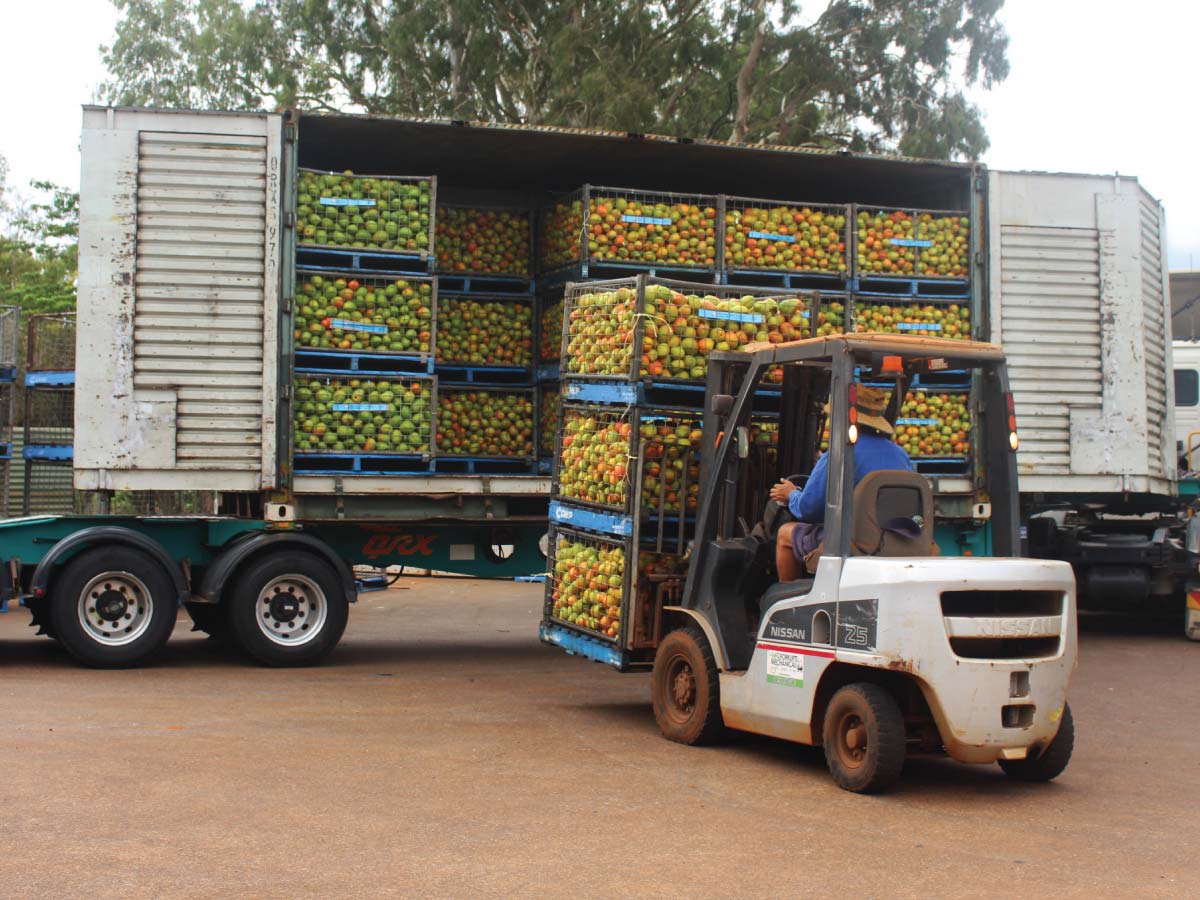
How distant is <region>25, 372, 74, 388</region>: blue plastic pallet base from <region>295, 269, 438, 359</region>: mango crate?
110 inches

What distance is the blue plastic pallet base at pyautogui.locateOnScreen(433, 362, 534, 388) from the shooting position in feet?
45.5

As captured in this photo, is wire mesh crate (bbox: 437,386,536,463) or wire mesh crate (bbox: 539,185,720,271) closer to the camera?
wire mesh crate (bbox: 539,185,720,271)

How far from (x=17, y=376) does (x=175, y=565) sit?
28.4 ft

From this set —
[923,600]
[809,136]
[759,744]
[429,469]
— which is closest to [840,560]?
[923,600]

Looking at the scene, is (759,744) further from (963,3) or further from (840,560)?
(963,3)

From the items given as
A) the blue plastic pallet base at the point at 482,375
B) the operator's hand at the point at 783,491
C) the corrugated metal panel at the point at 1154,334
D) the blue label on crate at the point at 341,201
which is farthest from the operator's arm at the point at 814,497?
the corrugated metal panel at the point at 1154,334

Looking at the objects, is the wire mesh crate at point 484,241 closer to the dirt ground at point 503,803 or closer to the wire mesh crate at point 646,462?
the dirt ground at point 503,803

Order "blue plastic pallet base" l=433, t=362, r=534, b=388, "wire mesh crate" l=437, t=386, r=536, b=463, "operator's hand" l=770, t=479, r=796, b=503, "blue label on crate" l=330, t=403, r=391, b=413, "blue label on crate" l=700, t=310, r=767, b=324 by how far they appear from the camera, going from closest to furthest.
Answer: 1. "operator's hand" l=770, t=479, r=796, b=503
2. "blue label on crate" l=700, t=310, r=767, b=324
3. "blue label on crate" l=330, t=403, r=391, b=413
4. "wire mesh crate" l=437, t=386, r=536, b=463
5. "blue plastic pallet base" l=433, t=362, r=534, b=388

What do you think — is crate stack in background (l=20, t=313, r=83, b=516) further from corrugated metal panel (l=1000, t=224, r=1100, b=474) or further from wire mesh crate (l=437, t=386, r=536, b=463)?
corrugated metal panel (l=1000, t=224, r=1100, b=474)

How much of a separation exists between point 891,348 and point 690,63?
23798 millimetres

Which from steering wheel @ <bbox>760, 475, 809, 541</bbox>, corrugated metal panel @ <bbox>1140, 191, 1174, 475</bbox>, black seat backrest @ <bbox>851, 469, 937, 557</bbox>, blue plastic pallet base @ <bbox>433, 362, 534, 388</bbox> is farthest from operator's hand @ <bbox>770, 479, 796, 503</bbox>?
corrugated metal panel @ <bbox>1140, 191, 1174, 475</bbox>

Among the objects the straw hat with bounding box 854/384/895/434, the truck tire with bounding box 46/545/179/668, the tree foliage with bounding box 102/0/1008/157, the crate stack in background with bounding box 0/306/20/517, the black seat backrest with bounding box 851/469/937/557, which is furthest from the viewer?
the tree foliage with bounding box 102/0/1008/157

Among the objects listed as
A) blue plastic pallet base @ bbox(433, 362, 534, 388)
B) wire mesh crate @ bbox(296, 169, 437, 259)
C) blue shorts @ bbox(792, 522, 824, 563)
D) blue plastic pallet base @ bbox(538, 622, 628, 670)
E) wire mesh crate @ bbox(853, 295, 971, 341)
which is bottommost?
blue plastic pallet base @ bbox(538, 622, 628, 670)

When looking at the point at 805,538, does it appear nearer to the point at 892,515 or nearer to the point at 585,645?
the point at 892,515
